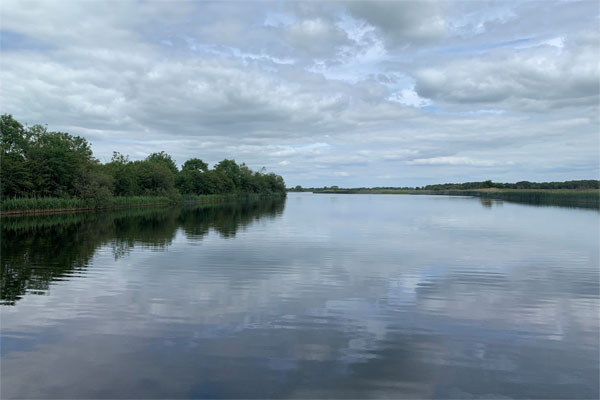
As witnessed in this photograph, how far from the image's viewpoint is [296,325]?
35.6 ft

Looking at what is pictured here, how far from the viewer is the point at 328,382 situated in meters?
7.66

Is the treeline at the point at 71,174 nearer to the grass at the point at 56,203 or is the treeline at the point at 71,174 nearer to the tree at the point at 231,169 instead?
the grass at the point at 56,203

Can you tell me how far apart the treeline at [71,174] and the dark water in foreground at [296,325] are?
4264cm

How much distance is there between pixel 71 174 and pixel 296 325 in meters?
65.3

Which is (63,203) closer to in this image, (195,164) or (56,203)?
(56,203)

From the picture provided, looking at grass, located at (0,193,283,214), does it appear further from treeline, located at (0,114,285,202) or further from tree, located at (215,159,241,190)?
tree, located at (215,159,241,190)

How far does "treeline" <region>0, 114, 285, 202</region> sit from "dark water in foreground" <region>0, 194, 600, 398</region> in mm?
42640

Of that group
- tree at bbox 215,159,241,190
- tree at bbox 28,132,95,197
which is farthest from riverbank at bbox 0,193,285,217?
tree at bbox 215,159,241,190

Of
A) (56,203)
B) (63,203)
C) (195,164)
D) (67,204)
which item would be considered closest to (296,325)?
(56,203)

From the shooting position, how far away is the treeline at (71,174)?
57469 mm

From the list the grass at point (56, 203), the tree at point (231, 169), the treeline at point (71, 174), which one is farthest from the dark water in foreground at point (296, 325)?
the tree at point (231, 169)

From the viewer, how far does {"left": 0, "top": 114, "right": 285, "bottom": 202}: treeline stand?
189ft

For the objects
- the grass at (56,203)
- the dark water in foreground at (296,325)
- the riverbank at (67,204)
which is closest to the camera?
the dark water in foreground at (296,325)

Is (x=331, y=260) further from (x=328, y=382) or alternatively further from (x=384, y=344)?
(x=328, y=382)
